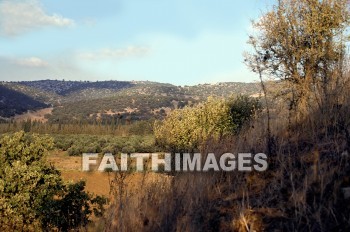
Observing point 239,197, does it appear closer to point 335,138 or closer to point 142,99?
point 335,138

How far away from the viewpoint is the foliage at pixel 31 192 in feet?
30.7

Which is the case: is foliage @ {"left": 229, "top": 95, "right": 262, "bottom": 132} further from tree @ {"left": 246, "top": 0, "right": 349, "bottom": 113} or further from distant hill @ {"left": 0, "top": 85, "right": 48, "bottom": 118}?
distant hill @ {"left": 0, "top": 85, "right": 48, "bottom": 118}

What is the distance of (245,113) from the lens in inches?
1008

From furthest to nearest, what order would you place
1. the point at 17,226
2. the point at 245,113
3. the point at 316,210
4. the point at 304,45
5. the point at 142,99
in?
the point at 142,99 < the point at 245,113 < the point at 304,45 < the point at 17,226 < the point at 316,210

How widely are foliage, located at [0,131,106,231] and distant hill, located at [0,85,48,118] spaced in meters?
149

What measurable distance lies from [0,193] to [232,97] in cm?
2075

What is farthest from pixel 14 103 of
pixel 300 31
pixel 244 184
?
pixel 244 184

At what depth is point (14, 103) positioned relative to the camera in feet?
543

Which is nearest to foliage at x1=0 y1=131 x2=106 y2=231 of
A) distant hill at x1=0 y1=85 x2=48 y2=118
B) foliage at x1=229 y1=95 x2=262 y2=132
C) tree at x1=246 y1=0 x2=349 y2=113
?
tree at x1=246 y1=0 x2=349 y2=113

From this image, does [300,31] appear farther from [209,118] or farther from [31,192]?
[31,192]

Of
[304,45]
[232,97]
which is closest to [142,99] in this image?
[232,97]

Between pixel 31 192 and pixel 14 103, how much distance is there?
170691 millimetres

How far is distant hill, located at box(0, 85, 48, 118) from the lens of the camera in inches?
6001

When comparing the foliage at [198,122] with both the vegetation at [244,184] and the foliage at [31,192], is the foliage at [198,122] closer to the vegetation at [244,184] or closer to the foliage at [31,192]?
the foliage at [31,192]
